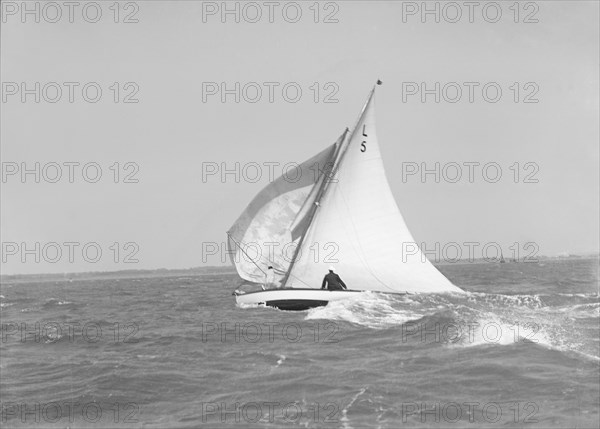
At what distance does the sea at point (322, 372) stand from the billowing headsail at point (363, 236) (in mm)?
7176

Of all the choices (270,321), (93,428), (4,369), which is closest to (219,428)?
(93,428)

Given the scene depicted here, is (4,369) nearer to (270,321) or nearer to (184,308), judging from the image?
(270,321)

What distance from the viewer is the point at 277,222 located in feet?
121

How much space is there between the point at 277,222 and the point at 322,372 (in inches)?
793

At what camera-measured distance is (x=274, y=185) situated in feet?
120

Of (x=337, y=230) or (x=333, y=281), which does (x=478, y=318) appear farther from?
(x=337, y=230)

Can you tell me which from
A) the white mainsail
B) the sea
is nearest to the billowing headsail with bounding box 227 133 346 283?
the white mainsail

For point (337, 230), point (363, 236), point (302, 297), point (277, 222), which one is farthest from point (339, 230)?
point (302, 297)

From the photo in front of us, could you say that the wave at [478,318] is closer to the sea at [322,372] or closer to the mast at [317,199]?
the sea at [322,372]

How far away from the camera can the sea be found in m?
13.3

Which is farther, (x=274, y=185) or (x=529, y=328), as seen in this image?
(x=274, y=185)

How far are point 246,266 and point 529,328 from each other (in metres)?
17.4

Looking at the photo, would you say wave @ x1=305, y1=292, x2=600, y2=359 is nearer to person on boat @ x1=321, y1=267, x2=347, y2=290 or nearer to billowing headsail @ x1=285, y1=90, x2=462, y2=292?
person on boat @ x1=321, y1=267, x2=347, y2=290

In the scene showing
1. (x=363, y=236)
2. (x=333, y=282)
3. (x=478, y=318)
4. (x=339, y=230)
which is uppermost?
(x=339, y=230)
